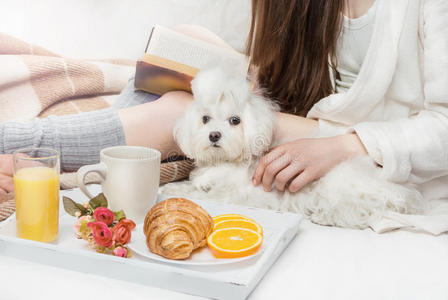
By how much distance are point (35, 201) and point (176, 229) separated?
0.82ft

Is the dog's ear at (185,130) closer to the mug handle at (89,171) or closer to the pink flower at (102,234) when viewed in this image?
the mug handle at (89,171)

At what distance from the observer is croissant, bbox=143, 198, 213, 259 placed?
2.55 ft

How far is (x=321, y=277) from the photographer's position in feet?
2.64

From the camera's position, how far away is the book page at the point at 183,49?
1.37m

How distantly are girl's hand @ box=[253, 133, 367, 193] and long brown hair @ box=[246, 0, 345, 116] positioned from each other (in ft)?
0.69

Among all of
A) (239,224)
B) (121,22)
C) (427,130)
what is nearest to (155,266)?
(239,224)

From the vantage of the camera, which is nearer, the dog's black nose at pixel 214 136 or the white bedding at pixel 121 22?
the dog's black nose at pixel 214 136

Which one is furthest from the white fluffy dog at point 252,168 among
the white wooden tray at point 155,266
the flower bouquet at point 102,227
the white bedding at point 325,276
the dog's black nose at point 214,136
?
the flower bouquet at point 102,227

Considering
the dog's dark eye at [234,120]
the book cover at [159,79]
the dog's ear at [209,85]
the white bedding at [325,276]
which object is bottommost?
the white bedding at [325,276]

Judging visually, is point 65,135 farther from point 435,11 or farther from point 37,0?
point 435,11

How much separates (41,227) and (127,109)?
1.79 ft

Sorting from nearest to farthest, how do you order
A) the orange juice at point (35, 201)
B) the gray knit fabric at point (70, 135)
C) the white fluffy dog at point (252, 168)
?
the orange juice at point (35, 201), the white fluffy dog at point (252, 168), the gray knit fabric at point (70, 135)

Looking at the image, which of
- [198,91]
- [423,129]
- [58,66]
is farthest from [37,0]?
[423,129]

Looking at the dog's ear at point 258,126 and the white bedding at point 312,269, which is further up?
the dog's ear at point 258,126
